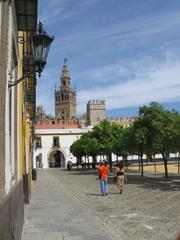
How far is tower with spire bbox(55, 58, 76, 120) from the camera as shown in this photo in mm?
163125

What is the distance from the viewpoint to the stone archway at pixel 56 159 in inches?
3846

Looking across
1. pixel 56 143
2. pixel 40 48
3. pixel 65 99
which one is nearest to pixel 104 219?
pixel 40 48

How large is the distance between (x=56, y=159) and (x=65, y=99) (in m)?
65.0

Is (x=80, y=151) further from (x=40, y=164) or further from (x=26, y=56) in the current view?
(x=26, y=56)

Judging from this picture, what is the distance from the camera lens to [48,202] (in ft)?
60.0

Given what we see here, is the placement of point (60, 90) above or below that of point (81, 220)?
above

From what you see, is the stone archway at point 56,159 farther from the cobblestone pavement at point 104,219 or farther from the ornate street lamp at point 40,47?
the ornate street lamp at point 40,47

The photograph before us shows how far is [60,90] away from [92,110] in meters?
32.8

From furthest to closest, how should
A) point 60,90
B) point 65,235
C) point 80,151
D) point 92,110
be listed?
point 60,90
point 92,110
point 80,151
point 65,235

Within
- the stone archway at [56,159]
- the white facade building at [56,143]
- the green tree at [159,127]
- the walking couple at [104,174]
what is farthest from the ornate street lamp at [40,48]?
the stone archway at [56,159]

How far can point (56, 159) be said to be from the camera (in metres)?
100

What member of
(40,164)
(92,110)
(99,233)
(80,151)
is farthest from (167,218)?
(92,110)

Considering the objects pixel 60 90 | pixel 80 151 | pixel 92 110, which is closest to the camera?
pixel 80 151

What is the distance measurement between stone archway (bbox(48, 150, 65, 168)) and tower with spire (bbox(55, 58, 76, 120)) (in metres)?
62.1
